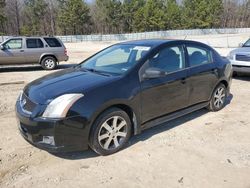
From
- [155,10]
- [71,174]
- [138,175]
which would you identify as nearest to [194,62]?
[138,175]

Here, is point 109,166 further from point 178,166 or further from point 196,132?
point 196,132

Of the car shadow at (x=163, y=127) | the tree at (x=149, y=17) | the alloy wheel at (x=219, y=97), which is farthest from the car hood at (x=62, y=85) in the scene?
the tree at (x=149, y=17)

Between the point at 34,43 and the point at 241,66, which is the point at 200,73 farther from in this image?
the point at 34,43

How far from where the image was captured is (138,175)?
3.69 meters

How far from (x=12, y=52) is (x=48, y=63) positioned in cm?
164

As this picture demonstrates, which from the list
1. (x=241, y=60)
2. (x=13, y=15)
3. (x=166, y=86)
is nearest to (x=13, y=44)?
(x=241, y=60)

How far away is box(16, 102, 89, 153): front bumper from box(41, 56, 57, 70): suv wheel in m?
9.89

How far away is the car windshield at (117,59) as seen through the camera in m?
4.57

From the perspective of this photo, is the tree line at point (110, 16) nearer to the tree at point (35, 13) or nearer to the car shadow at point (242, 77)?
the tree at point (35, 13)

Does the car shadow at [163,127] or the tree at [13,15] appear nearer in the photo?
the car shadow at [163,127]

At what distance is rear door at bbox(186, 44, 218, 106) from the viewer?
17.3 feet

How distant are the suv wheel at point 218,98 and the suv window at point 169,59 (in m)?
1.37

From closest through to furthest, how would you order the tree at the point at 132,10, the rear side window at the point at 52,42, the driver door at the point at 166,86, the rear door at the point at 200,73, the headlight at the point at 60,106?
the headlight at the point at 60,106 → the driver door at the point at 166,86 → the rear door at the point at 200,73 → the rear side window at the point at 52,42 → the tree at the point at 132,10

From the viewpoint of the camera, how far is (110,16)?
68.9 m
